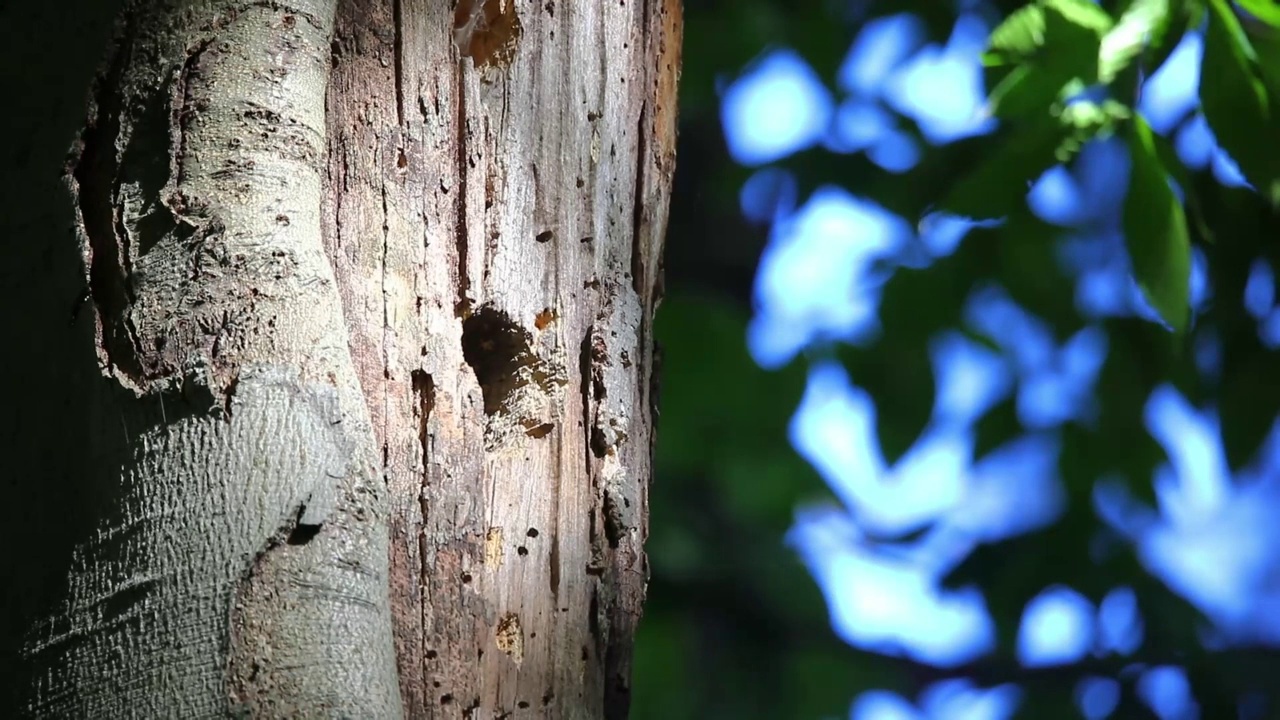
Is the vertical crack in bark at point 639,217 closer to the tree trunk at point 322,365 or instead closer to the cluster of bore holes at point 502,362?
the tree trunk at point 322,365

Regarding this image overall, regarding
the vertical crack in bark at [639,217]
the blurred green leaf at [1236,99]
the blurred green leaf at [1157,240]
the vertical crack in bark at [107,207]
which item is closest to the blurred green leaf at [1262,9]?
the blurred green leaf at [1236,99]

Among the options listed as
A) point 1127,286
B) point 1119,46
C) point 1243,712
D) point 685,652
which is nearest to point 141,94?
point 1119,46

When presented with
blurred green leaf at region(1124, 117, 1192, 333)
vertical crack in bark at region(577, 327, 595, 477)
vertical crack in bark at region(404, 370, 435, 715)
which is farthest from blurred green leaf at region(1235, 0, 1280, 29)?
vertical crack in bark at region(404, 370, 435, 715)

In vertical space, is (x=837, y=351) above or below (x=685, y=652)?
above

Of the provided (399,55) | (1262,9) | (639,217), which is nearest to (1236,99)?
(1262,9)

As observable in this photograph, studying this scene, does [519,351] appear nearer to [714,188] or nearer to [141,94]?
[141,94]

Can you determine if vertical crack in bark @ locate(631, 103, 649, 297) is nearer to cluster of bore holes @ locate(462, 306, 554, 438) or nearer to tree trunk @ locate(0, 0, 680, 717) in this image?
tree trunk @ locate(0, 0, 680, 717)
